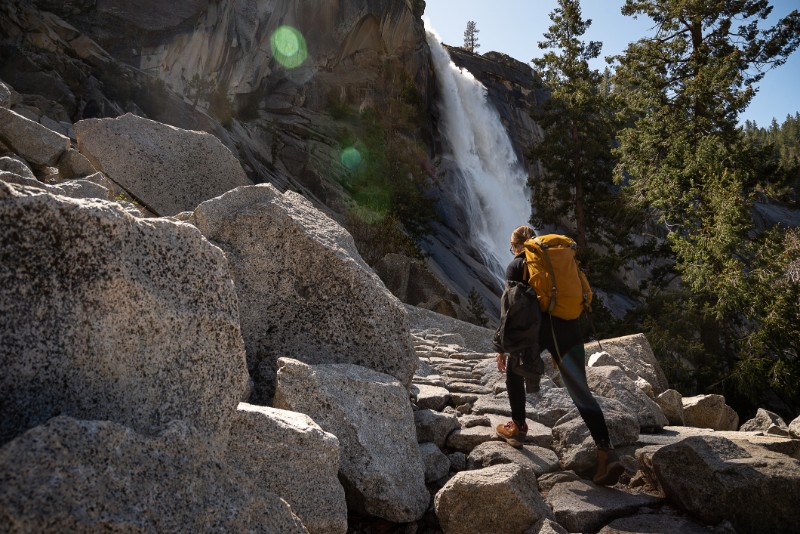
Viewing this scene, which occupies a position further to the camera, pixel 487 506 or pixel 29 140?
pixel 29 140

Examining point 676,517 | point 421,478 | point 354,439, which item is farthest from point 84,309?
point 676,517

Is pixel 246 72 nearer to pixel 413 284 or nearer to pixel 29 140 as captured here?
pixel 413 284

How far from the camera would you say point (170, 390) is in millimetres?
2492

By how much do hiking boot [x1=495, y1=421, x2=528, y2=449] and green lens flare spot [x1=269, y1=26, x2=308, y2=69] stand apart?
3461 centimetres

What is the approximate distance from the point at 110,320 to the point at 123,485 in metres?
0.72

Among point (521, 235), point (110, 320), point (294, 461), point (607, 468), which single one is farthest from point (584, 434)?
point (110, 320)

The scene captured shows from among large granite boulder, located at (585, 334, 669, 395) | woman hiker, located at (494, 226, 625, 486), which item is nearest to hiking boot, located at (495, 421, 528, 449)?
woman hiker, located at (494, 226, 625, 486)

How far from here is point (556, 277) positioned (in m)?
4.70

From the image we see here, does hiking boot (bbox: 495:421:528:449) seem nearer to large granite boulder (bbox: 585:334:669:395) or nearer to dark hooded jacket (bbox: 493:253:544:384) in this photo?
dark hooded jacket (bbox: 493:253:544:384)

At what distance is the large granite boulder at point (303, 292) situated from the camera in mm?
4684

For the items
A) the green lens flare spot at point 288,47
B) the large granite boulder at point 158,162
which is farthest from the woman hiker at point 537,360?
the green lens flare spot at point 288,47

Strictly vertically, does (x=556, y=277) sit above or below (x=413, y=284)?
above

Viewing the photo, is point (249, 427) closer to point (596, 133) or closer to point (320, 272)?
point (320, 272)

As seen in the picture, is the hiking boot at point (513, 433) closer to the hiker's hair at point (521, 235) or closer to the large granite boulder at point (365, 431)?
the large granite boulder at point (365, 431)
